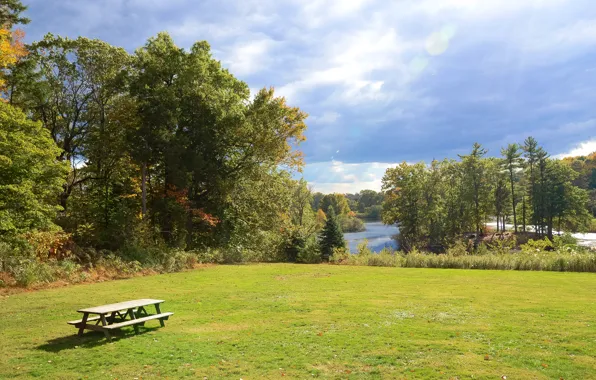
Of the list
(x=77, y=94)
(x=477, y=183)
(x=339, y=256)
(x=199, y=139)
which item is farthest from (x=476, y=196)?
(x=77, y=94)

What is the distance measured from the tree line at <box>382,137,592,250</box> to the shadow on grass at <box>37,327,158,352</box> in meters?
48.5

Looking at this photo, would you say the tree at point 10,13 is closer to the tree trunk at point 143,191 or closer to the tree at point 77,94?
the tree at point 77,94

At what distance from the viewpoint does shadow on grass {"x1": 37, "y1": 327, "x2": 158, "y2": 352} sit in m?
7.33

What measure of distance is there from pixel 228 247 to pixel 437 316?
2034 centimetres

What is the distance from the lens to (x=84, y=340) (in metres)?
7.82

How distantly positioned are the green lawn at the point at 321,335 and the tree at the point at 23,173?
5.33 meters

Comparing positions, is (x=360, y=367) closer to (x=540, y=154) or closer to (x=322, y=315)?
(x=322, y=315)

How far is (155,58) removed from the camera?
88.6ft

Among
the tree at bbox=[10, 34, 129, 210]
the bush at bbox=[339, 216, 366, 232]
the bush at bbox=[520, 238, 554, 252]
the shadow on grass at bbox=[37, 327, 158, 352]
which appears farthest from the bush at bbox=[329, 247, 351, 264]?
the bush at bbox=[339, 216, 366, 232]

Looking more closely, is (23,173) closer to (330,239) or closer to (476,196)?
(330,239)

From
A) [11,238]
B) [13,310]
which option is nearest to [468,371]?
[13,310]

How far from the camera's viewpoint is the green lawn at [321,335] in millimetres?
6000

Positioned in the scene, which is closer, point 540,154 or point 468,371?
point 468,371

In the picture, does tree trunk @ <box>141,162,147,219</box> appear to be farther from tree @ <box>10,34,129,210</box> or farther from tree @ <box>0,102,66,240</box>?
tree @ <box>0,102,66,240</box>
